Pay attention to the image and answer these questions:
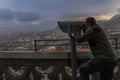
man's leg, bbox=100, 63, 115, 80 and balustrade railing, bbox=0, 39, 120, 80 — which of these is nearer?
man's leg, bbox=100, 63, 115, 80

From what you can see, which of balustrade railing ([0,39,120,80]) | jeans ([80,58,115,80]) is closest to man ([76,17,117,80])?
jeans ([80,58,115,80])

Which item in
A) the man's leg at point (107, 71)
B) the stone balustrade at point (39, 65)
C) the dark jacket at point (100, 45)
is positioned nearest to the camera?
the dark jacket at point (100, 45)

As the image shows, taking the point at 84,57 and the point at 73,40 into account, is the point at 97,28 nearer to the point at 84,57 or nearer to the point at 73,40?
the point at 73,40

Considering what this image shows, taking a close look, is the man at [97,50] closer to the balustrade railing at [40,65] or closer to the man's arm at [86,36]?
the man's arm at [86,36]

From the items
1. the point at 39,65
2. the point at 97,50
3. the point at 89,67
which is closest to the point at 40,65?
the point at 39,65

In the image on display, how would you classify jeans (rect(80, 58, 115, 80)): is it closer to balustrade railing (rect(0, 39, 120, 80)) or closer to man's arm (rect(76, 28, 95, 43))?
man's arm (rect(76, 28, 95, 43))

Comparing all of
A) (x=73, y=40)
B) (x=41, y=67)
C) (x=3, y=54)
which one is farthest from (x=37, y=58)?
(x=73, y=40)

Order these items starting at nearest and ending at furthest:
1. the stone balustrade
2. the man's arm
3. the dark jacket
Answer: the man's arm < the dark jacket < the stone balustrade

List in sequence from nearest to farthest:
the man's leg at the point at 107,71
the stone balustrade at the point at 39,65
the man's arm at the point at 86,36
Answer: the man's arm at the point at 86,36 → the man's leg at the point at 107,71 → the stone balustrade at the point at 39,65

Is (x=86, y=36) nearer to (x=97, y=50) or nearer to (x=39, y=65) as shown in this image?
(x=97, y=50)

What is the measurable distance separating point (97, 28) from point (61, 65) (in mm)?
1797

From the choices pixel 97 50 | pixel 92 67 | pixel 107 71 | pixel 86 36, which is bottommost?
pixel 107 71

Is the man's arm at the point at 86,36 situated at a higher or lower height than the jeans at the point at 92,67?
higher

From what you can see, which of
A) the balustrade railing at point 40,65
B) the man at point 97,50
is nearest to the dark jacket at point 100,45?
the man at point 97,50
